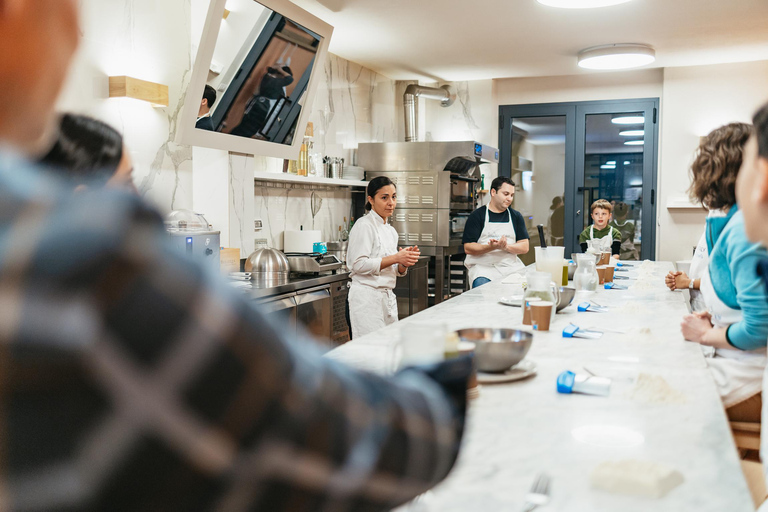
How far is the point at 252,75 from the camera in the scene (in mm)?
4145

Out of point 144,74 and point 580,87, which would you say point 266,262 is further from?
point 580,87

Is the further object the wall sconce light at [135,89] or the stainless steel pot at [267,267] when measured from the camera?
the stainless steel pot at [267,267]

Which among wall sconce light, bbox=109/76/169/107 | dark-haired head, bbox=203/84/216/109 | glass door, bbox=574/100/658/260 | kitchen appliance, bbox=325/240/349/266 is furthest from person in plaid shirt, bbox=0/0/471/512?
glass door, bbox=574/100/658/260

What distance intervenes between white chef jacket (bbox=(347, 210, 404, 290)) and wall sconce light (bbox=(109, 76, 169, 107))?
4.77 feet

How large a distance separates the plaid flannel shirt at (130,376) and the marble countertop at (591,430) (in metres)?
0.62

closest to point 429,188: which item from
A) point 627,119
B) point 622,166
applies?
point 622,166

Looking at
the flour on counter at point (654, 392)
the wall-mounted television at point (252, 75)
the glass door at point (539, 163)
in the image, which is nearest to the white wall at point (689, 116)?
the glass door at point (539, 163)

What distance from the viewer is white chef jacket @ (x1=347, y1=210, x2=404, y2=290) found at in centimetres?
404

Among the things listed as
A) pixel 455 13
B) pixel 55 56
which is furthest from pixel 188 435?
pixel 455 13

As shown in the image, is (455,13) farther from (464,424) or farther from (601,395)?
(464,424)

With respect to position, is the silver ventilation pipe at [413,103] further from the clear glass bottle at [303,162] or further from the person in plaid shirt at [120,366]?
the person in plaid shirt at [120,366]

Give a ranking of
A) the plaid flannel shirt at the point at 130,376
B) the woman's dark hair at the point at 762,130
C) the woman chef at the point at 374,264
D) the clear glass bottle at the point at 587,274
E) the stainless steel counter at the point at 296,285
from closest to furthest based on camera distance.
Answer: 1. the plaid flannel shirt at the point at 130,376
2. the woman's dark hair at the point at 762,130
3. the clear glass bottle at the point at 587,274
4. the stainless steel counter at the point at 296,285
5. the woman chef at the point at 374,264

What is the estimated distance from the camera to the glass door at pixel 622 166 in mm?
7676

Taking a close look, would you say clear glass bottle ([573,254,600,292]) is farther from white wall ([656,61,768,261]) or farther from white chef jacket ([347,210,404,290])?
white wall ([656,61,768,261])
